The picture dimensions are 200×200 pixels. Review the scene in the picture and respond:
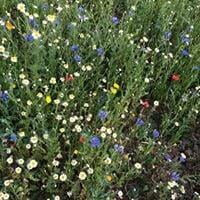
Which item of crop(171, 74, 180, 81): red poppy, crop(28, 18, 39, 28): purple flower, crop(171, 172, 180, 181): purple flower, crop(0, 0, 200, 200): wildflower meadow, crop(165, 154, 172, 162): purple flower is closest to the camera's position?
crop(0, 0, 200, 200): wildflower meadow

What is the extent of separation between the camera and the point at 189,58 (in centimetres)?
378

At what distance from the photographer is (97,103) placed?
3223mm

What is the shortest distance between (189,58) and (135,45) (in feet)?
1.68

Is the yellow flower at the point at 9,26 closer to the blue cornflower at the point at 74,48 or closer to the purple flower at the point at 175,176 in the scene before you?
the blue cornflower at the point at 74,48

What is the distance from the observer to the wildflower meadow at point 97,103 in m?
2.83

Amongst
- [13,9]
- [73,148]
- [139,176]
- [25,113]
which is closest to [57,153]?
[73,148]

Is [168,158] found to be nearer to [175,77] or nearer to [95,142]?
[95,142]

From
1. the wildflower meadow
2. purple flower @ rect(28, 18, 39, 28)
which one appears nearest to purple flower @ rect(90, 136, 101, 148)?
the wildflower meadow

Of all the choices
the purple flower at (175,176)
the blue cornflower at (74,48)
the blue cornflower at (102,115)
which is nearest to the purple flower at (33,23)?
the blue cornflower at (74,48)

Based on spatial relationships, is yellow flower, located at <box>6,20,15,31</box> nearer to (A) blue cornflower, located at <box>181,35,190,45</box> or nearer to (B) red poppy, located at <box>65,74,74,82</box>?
(B) red poppy, located at <box>65,74,74,82</box>

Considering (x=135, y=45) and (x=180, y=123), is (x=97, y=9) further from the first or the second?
(x=180, y=123)

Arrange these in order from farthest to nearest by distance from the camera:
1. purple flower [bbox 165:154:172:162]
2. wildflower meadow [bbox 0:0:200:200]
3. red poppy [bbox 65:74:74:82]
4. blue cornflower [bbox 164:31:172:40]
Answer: blue cornflower [bbox 164:31:172:40] → red poppy [bbox 65:74:74:82] → purple flower [bbox 165:154:172:162] → wildflower meadow [bbox 0:0:200:200]

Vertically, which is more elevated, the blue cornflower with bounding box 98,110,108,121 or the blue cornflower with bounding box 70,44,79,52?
the blue cornflower with bounding box 70,44,79,52

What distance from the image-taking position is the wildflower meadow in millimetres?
2832
